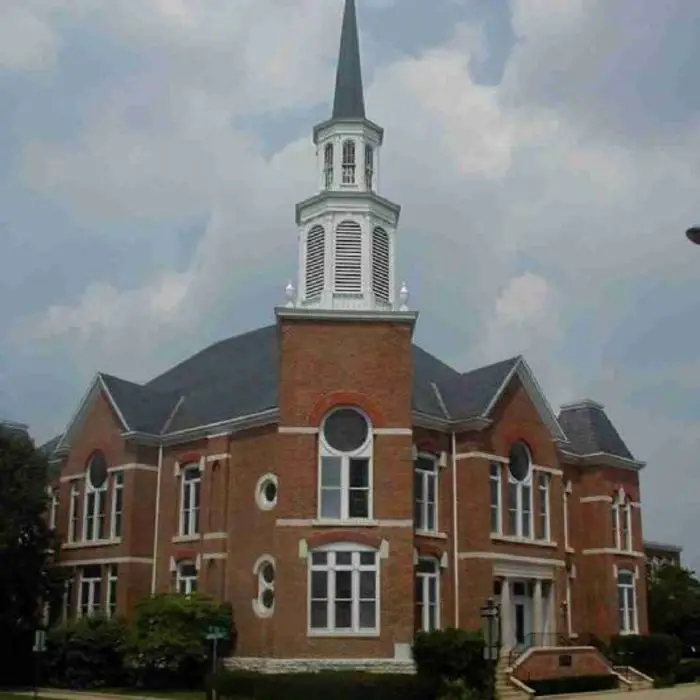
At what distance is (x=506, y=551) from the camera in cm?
4069

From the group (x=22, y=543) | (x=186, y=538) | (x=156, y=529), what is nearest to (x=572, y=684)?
(x=186, y=538)

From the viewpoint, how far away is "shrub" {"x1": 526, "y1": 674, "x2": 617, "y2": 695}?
37.5 metres

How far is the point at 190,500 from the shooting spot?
140ft

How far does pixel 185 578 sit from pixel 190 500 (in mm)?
2910

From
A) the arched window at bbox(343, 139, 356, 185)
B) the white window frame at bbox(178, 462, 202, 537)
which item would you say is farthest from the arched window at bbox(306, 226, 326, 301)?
the white window frame at bbox(178, 462, 202, 537)

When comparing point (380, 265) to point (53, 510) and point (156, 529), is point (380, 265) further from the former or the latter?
point (53, 510)

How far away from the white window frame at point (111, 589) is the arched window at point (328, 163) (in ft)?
55.4

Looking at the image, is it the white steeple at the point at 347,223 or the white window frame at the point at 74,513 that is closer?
the white steeple at the point at 347,223

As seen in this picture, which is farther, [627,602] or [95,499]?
[627,602]

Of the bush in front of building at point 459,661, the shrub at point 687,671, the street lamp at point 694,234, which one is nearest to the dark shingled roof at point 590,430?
the shrub at point 687,671

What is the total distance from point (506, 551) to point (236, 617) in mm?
10008

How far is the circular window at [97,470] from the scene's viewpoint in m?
44.9

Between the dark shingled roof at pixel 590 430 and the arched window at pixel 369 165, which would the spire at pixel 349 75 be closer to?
the arched window at pixel 369 165

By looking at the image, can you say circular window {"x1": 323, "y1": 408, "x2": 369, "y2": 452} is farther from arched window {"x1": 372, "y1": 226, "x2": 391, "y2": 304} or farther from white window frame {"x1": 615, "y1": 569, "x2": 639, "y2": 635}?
white window frame {"x1": 615, "y1": 569, "x2": 639, "y2": 635}
